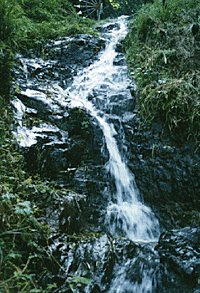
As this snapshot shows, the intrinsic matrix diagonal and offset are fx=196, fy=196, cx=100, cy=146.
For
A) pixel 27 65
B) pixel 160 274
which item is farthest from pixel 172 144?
pixel 27 65

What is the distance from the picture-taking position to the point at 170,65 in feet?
13.9

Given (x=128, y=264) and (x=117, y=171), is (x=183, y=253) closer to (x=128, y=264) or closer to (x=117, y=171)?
(x=128, y=264)

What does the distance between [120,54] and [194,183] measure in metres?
4.71

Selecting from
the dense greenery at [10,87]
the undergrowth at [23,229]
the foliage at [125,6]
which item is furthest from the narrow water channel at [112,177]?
the foliage at [125,6]

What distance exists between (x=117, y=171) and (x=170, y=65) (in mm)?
2587

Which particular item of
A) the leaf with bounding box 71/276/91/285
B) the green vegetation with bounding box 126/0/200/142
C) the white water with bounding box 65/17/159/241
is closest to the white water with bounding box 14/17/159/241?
the white water with bounding box 65/17/159/241

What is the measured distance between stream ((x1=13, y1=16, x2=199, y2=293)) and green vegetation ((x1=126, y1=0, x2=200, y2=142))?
1.64ft

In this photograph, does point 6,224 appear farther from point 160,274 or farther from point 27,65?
point 27,65

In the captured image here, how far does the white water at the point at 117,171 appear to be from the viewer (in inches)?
122

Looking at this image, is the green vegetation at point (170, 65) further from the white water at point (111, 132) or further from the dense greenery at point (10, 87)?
the white water at point (111, 132)

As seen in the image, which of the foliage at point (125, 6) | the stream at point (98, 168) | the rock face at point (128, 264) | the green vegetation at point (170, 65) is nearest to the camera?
the rock face at point (128, 264)

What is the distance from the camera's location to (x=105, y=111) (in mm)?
4496

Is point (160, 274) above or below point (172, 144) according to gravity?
below

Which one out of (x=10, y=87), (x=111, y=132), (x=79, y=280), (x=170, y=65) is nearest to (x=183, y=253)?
(x=79, y=280)
